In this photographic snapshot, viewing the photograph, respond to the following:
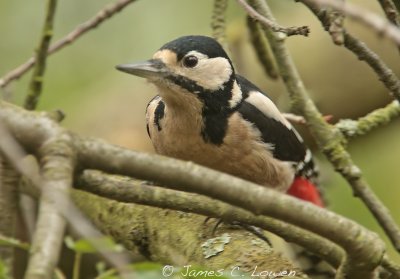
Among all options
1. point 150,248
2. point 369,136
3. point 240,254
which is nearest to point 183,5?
point 369,136

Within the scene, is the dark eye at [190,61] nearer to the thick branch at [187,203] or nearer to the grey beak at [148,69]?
the grey beak at [148,69]

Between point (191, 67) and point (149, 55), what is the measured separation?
176cm

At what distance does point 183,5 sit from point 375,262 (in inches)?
124

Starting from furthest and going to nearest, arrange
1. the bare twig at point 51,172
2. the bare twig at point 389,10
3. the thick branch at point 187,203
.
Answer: the bare twig at point 389,10 → the thick branch at point 187,203 → the bare twig at point 51,172

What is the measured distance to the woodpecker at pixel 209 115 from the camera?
3.13 m

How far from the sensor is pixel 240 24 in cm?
460

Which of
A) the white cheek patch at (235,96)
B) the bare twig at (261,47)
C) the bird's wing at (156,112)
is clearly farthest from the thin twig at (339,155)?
the bare twig at (261,47)

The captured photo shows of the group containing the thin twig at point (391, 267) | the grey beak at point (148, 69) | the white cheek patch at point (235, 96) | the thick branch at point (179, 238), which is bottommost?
the thin twig at point (391, 267)

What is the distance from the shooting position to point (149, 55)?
4895 mm

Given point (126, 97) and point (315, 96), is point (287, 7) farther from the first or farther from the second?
point (126, 97)

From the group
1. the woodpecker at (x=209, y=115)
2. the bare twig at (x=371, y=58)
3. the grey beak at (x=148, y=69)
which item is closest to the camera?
the bare twig at (x=371, y=58)

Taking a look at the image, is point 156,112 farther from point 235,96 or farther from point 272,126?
point 272,126

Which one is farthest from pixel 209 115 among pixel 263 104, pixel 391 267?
pixel 391 267

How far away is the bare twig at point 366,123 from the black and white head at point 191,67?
1.70 feet
